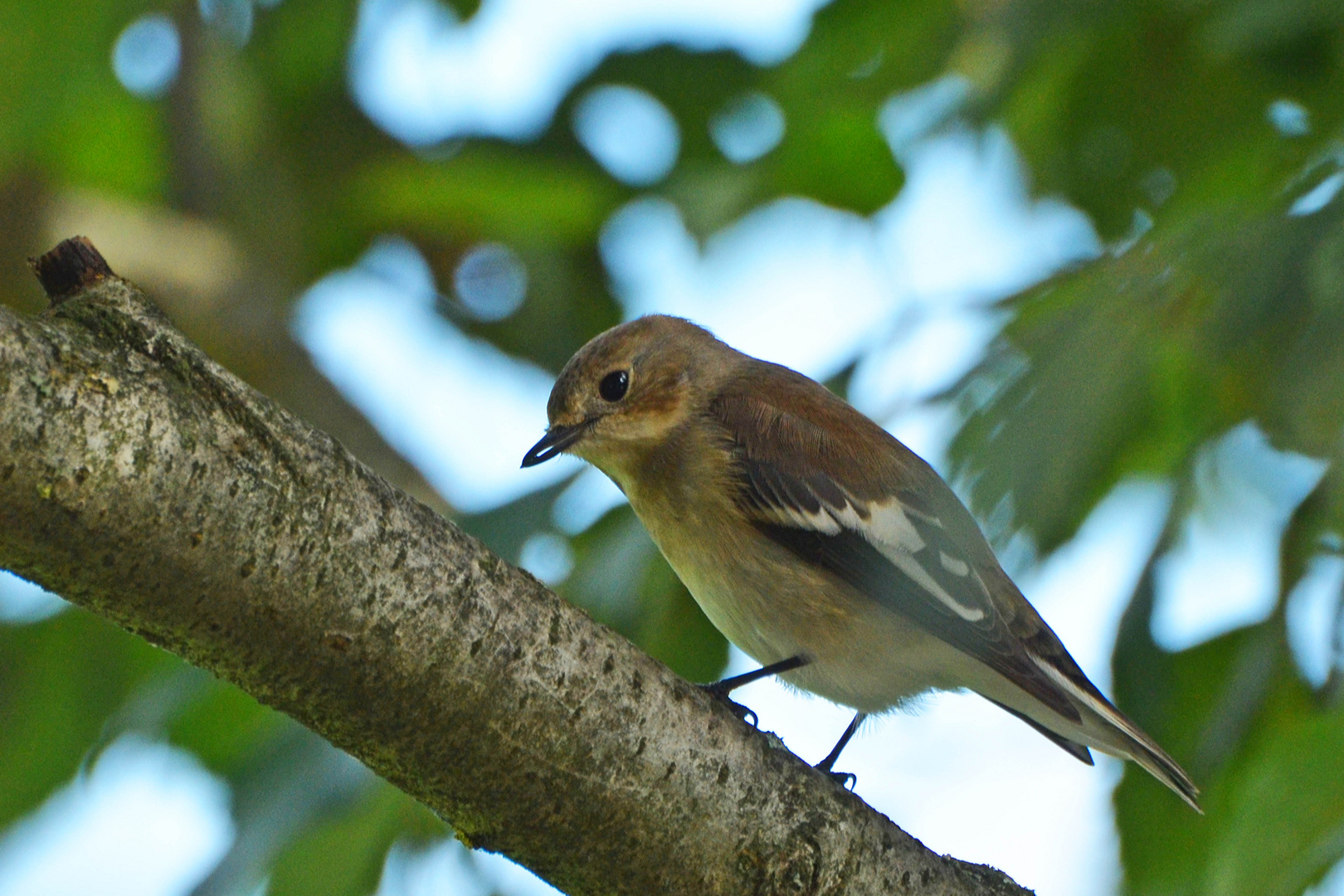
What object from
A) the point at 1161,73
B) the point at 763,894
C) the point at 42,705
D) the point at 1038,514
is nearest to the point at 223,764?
the point at 42,705

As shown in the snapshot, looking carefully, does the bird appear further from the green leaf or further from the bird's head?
the green leaf

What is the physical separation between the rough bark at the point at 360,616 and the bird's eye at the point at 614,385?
8.26 feet

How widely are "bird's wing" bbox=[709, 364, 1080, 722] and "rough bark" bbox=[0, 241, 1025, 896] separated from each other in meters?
1.43

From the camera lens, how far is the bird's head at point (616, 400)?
5.16 metres

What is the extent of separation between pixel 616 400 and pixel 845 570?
4.39 ft

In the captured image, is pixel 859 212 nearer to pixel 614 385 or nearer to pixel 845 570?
pixel 614 385

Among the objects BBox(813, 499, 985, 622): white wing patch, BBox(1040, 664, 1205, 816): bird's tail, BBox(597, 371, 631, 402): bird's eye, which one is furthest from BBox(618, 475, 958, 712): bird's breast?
BBox(597, 371, 631, 402): bird's eye

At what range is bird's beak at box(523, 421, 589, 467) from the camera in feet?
16.9

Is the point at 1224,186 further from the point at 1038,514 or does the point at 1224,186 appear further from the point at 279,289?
the point at 279,289

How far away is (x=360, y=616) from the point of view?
2225mm

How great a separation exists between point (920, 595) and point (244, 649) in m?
2.59

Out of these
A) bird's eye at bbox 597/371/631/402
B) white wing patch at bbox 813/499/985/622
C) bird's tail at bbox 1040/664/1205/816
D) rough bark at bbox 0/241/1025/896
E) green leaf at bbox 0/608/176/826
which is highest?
bird's eye at bbox 597/371/631/402

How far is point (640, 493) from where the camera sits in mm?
4871

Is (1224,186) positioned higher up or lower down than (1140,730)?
higher up
